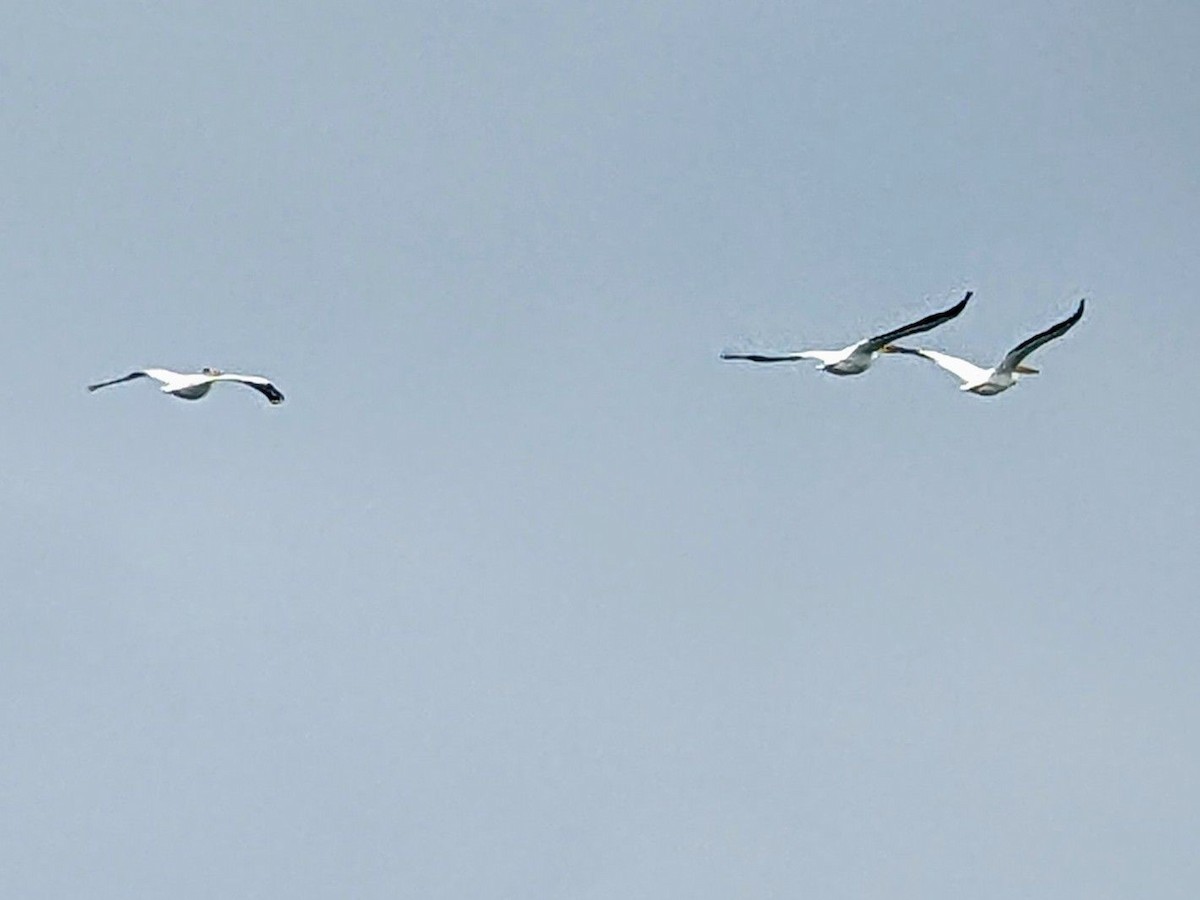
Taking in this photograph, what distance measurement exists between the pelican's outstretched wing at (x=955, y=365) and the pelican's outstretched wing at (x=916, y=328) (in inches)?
195

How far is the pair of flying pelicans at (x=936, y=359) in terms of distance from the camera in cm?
14138

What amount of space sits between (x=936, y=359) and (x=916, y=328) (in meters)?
17.0

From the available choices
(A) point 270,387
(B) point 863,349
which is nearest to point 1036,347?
(B) point 863,349

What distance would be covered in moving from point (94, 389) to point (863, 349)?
29.6 metres

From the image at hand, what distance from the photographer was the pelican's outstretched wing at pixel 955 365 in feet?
498

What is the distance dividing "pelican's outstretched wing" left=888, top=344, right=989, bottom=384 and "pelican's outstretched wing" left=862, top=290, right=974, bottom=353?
4.95 m

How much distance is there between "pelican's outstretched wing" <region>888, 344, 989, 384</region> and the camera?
151750 mm

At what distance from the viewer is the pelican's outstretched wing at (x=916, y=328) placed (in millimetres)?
132875

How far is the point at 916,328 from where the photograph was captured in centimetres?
13788

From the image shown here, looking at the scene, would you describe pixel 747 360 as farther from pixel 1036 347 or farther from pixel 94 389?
pixel 94 389

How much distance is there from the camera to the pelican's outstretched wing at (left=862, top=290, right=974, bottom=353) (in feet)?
436

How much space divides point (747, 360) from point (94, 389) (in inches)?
996

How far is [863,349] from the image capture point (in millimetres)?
146500

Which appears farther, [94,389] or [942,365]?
[942,365]
